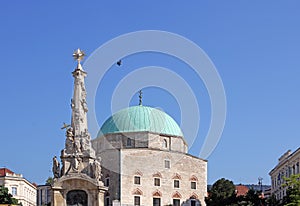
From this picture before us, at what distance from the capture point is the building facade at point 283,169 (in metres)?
83.3

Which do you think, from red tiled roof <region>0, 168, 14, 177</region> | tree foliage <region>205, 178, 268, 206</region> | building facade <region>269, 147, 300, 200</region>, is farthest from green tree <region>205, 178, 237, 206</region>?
red tiled roof <region>0, 168, 14, 177</region>

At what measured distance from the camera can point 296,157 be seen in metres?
82.9

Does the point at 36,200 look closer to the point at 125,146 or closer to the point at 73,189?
the point at 125,146

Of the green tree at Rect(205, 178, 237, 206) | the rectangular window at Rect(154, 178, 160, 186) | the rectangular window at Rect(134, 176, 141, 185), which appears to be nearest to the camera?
the green tree at Rect(205, 178, 237, 206)

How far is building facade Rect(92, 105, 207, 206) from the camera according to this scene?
280 feet

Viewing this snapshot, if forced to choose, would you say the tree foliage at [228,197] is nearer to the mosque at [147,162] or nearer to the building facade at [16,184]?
the mosque at [147,162]

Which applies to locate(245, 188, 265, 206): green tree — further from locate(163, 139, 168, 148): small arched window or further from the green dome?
the green dome

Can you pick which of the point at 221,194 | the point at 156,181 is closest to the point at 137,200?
the point at 156,181

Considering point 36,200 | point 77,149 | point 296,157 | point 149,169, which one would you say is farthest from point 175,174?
point 36,200

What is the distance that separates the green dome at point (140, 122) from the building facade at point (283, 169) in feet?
50.7

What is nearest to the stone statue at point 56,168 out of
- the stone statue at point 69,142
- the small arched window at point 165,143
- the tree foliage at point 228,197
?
the stone statue at point 69,142

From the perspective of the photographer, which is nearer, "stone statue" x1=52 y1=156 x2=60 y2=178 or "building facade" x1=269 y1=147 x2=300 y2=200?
"stone statue" x1=52 y1=156 x2=60 y2=178

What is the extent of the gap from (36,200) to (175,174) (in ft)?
176

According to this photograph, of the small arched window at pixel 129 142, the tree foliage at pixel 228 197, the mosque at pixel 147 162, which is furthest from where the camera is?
the small arched window at pixel 129 142
